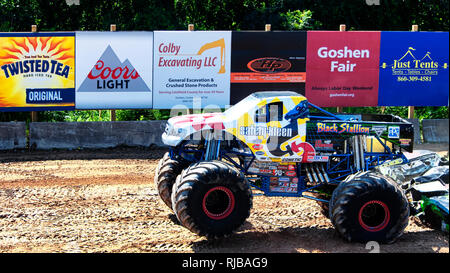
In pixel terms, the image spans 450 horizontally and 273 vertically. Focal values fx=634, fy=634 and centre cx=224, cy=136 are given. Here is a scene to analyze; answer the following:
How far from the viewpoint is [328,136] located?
9242mm

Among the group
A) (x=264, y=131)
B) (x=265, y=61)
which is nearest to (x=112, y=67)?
(x=265, y=61)

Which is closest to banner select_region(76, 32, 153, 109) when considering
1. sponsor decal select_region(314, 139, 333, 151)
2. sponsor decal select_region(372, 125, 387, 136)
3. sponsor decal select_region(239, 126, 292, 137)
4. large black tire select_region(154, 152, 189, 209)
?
large black tire select_region(154, 152, 189, 209)

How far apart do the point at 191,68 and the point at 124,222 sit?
672 cm

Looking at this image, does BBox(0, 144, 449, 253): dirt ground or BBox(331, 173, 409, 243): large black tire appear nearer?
BBox(331, 173, 409, 243): large black tire

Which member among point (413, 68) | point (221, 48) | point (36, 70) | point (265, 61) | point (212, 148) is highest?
point (221, 48)

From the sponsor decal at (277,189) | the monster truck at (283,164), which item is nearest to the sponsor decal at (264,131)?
the monster truck at (283,164)

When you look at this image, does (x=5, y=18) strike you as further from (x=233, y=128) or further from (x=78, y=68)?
(x=233, y=128)

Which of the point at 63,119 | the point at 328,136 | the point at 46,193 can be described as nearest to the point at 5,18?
the point at 63,119

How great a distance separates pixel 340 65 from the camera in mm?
16094

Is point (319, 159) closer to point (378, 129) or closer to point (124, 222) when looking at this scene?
point (378, 129)

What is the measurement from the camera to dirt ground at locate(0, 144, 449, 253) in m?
8.75

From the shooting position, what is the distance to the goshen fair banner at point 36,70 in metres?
15.5

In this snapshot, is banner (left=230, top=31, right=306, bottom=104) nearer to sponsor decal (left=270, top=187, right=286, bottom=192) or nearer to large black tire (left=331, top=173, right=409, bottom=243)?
sponsor decal (left=270, top=187, right=286, bottom=192)

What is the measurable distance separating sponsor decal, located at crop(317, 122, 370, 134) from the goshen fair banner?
27.5 feet
